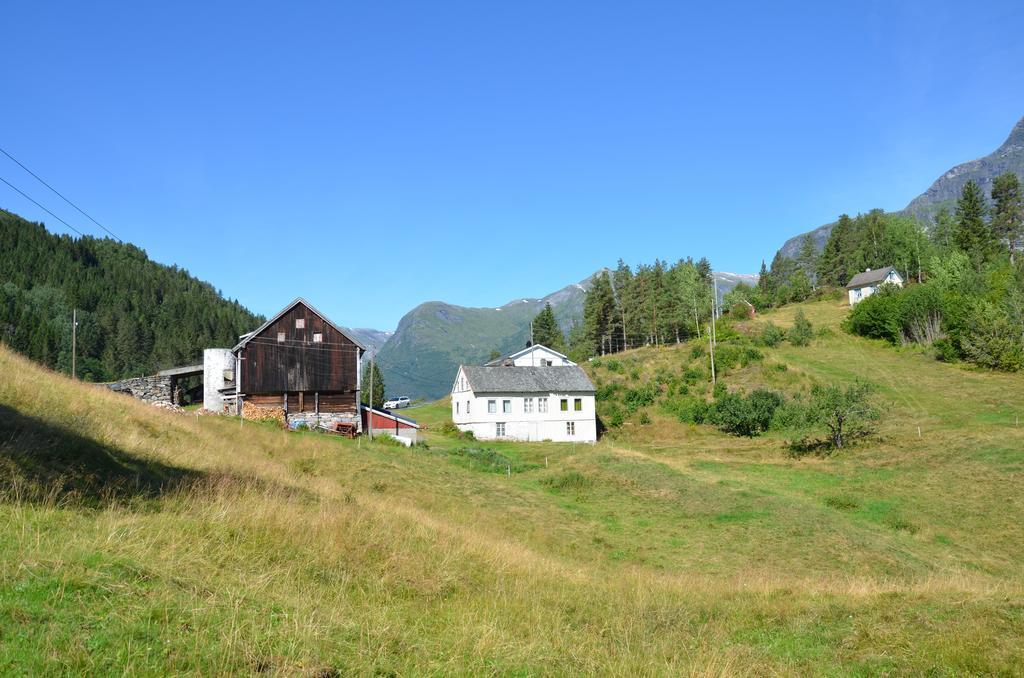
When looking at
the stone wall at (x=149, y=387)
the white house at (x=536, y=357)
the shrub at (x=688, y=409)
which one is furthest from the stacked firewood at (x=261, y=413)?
the shrub at (x=688, y=409)


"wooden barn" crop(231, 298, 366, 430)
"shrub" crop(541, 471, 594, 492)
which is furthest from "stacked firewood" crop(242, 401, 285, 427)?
"shrub" crop(541, 471, 594, 492)

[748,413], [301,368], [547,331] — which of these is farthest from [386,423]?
[547,331]

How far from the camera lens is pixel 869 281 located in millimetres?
104750

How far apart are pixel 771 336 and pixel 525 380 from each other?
135 feet

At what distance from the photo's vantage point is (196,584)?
7285 millimetres

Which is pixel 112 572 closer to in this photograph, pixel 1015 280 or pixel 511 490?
pixel 511 490

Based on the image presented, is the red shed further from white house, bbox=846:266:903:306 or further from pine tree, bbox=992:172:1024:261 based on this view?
pine tree, bbox=992:172:1024:261

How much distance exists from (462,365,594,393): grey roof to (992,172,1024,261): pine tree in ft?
306

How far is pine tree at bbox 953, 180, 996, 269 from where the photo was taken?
99.7 m

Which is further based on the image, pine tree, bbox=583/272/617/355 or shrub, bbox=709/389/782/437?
pine tree, bbox=583/272/617/355

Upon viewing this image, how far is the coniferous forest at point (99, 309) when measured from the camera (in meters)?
107

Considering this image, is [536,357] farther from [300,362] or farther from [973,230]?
[973,230]

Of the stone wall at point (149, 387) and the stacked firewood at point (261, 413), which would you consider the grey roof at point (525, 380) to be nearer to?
the stacked firewood at point (261, 413)

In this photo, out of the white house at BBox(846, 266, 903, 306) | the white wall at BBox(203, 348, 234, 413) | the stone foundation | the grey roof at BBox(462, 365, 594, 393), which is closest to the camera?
the stone foundation
